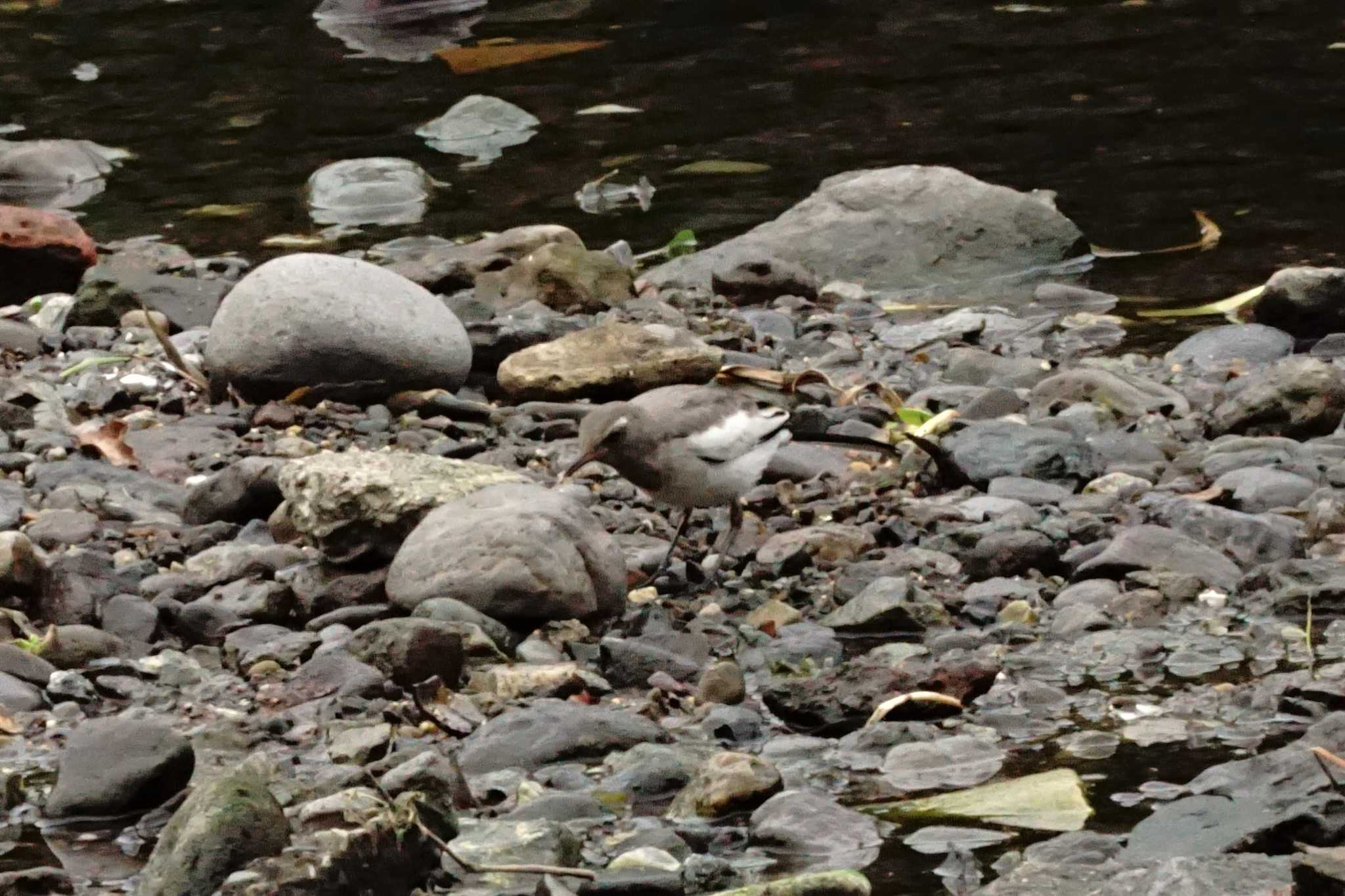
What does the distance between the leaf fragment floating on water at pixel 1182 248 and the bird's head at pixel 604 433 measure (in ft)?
18.3

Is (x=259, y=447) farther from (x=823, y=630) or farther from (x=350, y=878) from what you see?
(x=350, y=878)

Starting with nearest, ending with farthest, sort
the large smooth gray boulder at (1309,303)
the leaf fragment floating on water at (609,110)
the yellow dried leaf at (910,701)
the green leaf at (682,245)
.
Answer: the yellow dried leaf at (910,701), the large smooth gray boulder at (1309,303), the green leaf at (682,245), the leaf fragment floating on water at (609,110)

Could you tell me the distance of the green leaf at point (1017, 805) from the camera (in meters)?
4.22

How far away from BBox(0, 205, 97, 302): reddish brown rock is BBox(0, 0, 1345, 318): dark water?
6.20 feet

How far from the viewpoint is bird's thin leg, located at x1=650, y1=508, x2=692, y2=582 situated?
20.6ft

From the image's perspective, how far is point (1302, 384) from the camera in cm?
735

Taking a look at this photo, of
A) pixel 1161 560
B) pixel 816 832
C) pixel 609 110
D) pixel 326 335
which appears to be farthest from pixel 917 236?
pixel 816 832

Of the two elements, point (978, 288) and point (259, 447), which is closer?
point (259, 447)

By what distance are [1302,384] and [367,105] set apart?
9.62 m

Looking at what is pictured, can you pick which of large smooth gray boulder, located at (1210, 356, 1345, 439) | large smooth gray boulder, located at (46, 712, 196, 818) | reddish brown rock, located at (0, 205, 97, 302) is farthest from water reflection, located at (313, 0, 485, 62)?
large smooth gray boulder, located at (46, 712, 196, 818)

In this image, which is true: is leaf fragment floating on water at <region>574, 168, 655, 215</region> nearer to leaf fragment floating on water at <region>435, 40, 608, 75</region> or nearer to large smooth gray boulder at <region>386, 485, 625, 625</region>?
leaf fragment floating on water at <region>435, 40, 608, 75</region>

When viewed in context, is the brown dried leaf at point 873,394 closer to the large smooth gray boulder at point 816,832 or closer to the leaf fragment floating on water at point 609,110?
the large smooth gray boulder at point 816,832

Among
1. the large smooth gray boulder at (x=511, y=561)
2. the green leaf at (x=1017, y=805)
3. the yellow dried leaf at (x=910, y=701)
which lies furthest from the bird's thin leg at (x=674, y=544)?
the green leaf at (x=1017, y=805)

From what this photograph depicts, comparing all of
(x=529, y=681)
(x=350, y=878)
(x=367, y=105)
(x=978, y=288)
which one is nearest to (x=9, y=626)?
(x=529, y=681)
